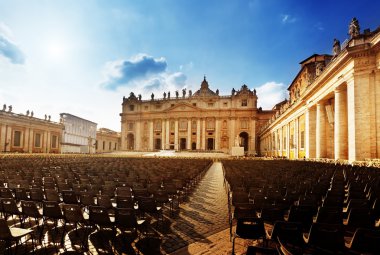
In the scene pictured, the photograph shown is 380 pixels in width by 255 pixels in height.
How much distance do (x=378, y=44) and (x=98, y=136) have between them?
71.8 metres

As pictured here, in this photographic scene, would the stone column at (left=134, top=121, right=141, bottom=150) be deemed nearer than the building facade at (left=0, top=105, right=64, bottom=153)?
No

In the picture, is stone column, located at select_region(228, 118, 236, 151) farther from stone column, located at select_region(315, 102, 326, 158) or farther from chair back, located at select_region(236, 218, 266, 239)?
chair back, located at select_region(236, 218, 266, 239)

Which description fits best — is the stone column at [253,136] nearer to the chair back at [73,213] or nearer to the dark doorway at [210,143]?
the dark doorway at [210,143]

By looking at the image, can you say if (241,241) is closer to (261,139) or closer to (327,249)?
(327,249)

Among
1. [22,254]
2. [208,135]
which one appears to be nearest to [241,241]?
[22,254]

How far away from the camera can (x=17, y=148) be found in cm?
4031

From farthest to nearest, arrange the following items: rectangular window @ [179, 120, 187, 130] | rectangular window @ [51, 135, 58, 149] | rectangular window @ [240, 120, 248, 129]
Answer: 1. rectangular window @ [179, 120, 187, 130]
2. rectangular window @ [240, 120, 248, 129]
3. rectangular window @ [51, 135, 58, 149]

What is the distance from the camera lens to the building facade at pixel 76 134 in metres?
54.2

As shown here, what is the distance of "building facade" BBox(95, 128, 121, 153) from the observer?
7312 centimetres

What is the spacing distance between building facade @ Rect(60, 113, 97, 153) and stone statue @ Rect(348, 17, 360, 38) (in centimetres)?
5387

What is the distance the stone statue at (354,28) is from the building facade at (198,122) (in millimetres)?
46621

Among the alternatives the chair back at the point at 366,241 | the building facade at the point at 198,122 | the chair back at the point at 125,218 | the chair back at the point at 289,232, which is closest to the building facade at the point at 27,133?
the building facade at the point at 198,122

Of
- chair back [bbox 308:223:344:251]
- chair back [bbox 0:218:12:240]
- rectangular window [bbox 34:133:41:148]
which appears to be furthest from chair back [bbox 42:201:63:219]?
rectangular window [bbox 34:133:41:148]

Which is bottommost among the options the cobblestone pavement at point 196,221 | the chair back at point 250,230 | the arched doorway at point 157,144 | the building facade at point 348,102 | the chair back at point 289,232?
the cobblestone pavement at point 196,221
